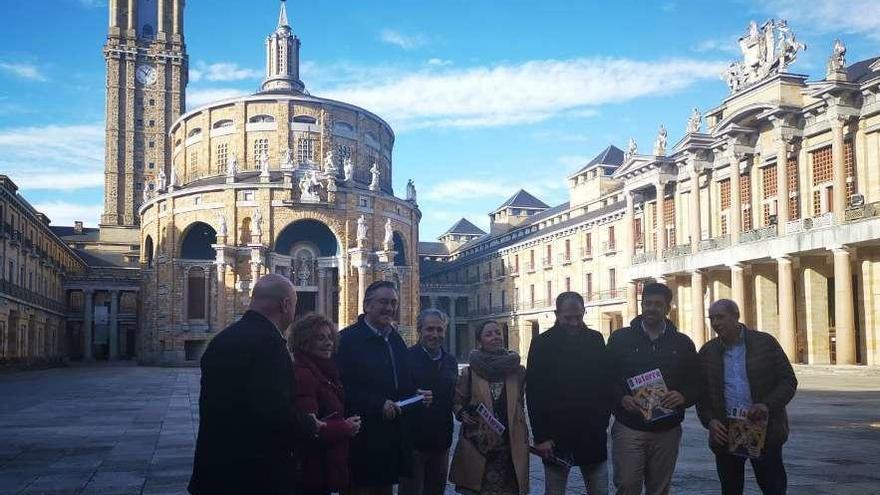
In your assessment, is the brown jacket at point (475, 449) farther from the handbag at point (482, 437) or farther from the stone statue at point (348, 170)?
the stone statue at point (348, 170)

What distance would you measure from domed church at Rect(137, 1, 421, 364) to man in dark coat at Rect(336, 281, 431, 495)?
50.9m

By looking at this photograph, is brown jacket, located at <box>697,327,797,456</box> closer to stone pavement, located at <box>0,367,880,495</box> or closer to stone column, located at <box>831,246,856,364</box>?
stone pavement, located at <box>0,367,880,495</box>

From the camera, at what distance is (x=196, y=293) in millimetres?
58438

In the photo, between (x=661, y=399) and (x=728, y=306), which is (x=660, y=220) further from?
(x=661, y=399)

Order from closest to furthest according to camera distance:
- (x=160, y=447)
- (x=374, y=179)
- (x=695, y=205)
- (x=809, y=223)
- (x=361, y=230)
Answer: (x=160, y=447), (x=809, y=223), (x=695, y=205), (x=361, y=230), (x=374, y=179)

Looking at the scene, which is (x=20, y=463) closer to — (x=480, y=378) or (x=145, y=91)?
(x=480, y=378)

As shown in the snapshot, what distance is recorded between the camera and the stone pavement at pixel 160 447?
368 inches

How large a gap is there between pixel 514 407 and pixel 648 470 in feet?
3.85

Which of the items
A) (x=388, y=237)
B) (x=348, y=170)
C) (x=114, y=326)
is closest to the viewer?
(x=388, y=237)

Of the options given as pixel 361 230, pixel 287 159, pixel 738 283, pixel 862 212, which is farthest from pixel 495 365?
pixel 287 159

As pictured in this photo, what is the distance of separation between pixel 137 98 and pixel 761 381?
87269mm

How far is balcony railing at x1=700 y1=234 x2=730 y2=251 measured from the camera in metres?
39.3

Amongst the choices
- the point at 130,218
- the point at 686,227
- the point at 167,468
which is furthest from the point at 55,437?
the point at 130,218

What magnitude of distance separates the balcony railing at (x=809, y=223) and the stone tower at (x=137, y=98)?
6476 cm
